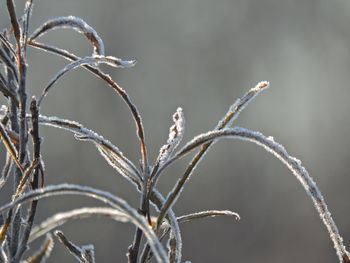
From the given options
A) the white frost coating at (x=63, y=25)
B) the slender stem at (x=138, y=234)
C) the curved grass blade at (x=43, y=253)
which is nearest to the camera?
the curved grass blade at (x=43, y=253)

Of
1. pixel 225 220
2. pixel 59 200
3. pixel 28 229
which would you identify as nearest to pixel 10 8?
→ pixel 28 229

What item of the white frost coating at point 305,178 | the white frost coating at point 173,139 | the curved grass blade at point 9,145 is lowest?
the white frost coating at point 305,178

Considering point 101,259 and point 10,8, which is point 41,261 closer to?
point 10,8

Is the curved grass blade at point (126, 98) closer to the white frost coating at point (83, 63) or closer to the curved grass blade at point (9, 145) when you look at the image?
the white frost coating at point (83, 63)

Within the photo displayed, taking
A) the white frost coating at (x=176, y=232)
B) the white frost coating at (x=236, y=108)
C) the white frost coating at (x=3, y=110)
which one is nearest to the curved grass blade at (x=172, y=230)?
the white frost coating at (x=176, y=232)

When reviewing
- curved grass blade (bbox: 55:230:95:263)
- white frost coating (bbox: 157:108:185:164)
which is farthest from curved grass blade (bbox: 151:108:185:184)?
curved grass blade (bbox: 55:230:95:263)

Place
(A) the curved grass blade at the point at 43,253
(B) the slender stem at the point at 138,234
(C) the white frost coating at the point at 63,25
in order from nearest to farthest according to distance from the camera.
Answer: (A) the curved grass blade at the point at 43,253, (B) the slender stem at the point at 138,234, (C) the white frost coating at the point at 63,25

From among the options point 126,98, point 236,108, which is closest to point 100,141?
point 126,98
